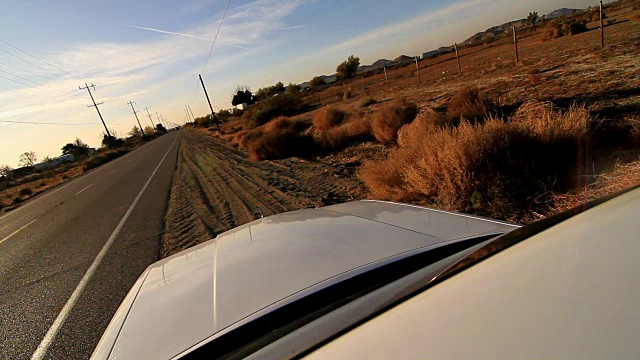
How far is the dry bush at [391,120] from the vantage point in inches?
420

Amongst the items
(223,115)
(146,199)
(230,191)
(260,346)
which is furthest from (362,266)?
(223,115)

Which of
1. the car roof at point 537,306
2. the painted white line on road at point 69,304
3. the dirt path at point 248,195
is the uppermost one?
the car roof at point 537,306

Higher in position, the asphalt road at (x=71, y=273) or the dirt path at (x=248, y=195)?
the asphalt road at (x=71, y=273)

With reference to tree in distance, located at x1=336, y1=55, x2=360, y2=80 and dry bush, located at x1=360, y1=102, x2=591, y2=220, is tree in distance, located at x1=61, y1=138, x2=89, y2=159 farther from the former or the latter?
dry bush, located at x1=360, y1=102, x2=591, y2=220

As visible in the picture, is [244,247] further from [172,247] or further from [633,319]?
[172,247]

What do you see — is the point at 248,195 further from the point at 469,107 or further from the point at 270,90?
the point at 270,90

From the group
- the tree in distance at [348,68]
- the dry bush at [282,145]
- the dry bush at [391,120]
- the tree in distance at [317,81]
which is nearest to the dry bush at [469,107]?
the dry bush at [391,120]

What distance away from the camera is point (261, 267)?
192 cm

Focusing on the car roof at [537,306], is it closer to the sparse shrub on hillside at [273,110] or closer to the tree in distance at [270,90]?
the sparse shrub on hillside at [273,110]

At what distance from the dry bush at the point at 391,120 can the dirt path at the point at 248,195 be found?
1.96 meters

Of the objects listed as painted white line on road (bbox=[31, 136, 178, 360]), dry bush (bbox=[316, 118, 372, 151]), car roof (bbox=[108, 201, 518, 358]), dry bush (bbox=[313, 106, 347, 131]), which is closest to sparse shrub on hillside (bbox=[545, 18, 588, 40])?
dry bush (bbox=[313, 106, 347, 131])

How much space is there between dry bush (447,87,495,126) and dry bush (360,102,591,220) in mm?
3111

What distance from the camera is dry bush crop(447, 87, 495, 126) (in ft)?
29.7

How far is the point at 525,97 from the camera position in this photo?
10.1 meters
